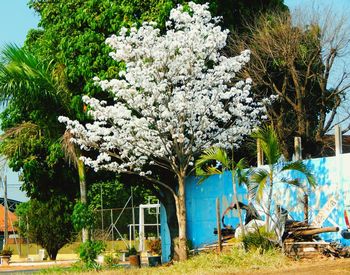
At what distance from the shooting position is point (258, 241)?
18.7 m

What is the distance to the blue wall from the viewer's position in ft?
60.8

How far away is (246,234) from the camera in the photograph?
19.5 meters

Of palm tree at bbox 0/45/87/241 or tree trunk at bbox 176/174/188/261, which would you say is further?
palm tree at bbox 0/45/87/241

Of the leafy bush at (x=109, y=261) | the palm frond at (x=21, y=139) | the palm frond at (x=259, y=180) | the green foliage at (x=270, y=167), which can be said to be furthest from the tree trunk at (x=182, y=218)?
the palm frond at (x=21, y=139)

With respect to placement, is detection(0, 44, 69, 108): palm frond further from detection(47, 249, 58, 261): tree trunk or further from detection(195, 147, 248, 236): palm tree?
detection(47, 249, 58, 261): tree trunk

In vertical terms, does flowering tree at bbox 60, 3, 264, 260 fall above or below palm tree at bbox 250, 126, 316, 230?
above

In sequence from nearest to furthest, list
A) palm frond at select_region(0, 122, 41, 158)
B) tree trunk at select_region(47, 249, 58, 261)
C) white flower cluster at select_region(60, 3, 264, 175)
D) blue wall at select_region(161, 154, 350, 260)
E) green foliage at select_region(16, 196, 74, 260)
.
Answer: blue wall at select_region(161, 154, 350, 260), white flower cluster at select_region(60, 3, 264, 175), palm frond at select_region(0, 122, 41, 158), green foliage at select_region(16, 196, 74, 260), tree trunk at select_region(47, 249, 58, 261)

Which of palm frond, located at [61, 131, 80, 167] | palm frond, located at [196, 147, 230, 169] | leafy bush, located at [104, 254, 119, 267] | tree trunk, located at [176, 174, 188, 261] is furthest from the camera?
palm frond, located at [61, 131, 80, 167]

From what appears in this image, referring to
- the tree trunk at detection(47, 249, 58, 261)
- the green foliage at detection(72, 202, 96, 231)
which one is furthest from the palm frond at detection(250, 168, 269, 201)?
the tree trunk at detection(47, 249, 58, 261)

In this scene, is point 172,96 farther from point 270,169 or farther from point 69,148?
point 69,148

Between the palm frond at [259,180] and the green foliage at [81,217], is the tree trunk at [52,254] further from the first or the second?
the palm frond at [259,180]

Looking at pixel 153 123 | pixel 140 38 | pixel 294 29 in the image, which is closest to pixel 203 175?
pixel 153 123

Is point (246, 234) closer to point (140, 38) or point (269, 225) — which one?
point (269, 225)

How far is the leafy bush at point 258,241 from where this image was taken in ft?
61.1
